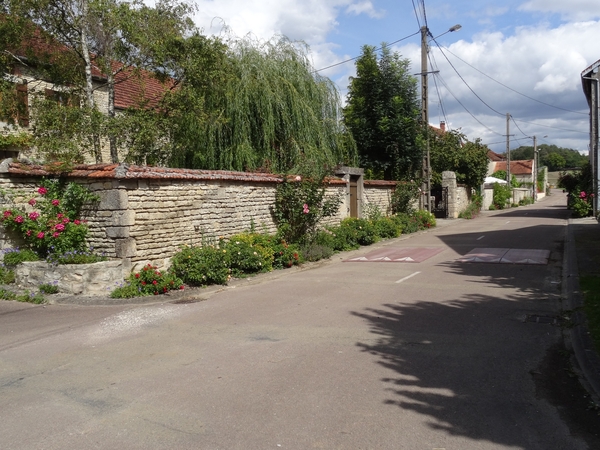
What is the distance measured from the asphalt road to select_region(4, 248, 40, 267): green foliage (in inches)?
53.4

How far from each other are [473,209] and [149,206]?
27975 millimetres

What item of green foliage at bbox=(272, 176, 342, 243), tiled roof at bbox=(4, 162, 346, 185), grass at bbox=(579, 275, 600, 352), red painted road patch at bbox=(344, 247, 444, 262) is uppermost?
tiled roof at bbox=(4, 162, 346, 185)

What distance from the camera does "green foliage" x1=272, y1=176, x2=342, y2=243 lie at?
15078 mm

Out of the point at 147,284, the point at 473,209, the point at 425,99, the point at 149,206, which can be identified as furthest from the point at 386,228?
the point at 473,209

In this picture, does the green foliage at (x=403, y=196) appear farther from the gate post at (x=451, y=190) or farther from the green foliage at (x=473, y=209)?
the green foliage at (x=473, y=209)

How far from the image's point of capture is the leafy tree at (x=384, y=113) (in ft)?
80.2

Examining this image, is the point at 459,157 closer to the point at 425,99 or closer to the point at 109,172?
the point at 425,99

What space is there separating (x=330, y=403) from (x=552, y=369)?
8.47 ft

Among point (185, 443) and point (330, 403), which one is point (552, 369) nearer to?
point (330, 403)

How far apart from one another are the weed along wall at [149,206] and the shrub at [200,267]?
0.40 m

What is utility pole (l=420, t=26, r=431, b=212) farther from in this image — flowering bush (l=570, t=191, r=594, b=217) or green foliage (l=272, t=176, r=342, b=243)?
green foliage (l=272, t=176, r=342, b=243)

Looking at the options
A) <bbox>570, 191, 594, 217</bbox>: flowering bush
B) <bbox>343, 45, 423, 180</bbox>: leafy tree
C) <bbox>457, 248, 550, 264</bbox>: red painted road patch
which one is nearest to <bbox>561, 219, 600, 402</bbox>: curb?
<bbox>457, 248, 550, 264</bbox>: red painted road patch

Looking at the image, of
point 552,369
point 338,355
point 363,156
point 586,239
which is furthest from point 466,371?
point 363,156

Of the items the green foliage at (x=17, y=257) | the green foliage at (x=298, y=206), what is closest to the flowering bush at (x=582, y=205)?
the green foliage at (x=298, y=206)
